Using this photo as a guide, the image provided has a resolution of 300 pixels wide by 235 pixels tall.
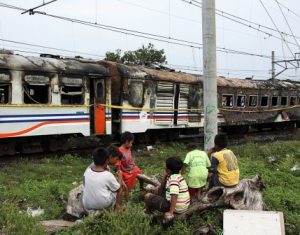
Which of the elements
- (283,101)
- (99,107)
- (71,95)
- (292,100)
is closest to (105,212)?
(71,95)

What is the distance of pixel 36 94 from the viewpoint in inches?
504

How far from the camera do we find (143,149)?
16.1 m

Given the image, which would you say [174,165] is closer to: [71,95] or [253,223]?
[253,223]

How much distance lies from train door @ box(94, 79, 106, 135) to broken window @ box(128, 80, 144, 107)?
1.31m

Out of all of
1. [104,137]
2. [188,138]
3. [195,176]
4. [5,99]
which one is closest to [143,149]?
[104,137]

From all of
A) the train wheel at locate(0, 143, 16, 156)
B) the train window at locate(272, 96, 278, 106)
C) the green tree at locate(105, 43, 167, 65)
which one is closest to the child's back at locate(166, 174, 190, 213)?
the train wheel at locate(0, 143, 16, 156)

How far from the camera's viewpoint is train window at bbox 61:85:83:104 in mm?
13414

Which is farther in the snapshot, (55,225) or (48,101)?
(48,101)

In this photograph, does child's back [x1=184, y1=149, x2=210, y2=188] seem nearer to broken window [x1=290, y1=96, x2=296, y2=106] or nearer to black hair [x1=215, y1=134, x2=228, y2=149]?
black hair [x1=215, y1=134, x2=228, y2=149]

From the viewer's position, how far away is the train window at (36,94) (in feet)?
40.7

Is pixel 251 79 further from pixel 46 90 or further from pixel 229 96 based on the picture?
pixel 46 90

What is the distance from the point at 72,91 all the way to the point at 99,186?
7846 millimetres

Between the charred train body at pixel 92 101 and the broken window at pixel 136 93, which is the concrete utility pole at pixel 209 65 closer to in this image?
the charred train body at pixel 92 101

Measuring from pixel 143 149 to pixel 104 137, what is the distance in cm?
165
